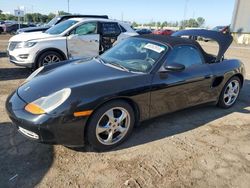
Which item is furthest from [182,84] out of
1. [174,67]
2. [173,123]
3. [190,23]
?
[190,23]

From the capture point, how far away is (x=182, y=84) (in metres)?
4.25

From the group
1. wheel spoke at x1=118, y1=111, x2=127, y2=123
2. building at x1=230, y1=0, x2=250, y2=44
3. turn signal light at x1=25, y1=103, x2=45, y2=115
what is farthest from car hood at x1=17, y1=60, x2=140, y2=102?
building at x1=230, y1=0, x2=250, y2=44

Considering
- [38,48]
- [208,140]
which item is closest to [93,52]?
[38,48]

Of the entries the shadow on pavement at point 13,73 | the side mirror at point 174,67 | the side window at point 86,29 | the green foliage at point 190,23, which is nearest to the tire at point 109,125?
the side mirror at point 174,67

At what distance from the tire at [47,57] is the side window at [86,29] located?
2.90 ft

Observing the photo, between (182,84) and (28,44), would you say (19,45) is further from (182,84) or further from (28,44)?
(182,84)

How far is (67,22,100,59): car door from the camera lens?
7.90 metres

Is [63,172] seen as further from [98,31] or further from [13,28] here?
[13,28]

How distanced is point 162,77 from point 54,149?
1.79 meters

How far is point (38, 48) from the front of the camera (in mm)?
7438

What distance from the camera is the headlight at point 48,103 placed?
10.3ft

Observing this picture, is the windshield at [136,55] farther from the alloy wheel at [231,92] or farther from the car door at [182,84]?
the alloy wheel at [231,92]

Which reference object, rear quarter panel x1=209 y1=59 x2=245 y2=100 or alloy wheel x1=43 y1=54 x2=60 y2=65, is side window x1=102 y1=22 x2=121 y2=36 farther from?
rear quarter panel x1=209 y1=59 x2=245 y2=100

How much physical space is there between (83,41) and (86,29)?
440 millimetres
